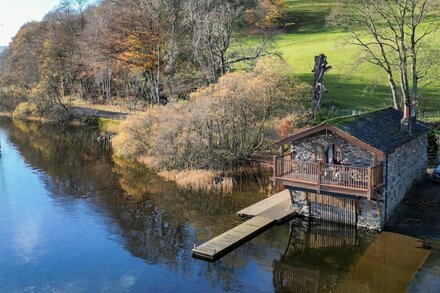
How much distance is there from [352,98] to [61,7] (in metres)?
54.6

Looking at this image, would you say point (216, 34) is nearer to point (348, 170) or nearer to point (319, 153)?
point (319, 153)

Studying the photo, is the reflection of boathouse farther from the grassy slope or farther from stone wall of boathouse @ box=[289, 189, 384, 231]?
the grassy slope

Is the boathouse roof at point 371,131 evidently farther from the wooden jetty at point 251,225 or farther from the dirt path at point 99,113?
the dirt path at point 99,113

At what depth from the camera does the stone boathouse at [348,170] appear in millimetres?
23172

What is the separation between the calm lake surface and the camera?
773 inches

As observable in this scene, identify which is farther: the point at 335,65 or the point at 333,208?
the point at 335,65

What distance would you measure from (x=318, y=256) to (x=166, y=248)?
756 cm

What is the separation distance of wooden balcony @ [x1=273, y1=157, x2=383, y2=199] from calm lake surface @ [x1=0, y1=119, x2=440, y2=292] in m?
2.62

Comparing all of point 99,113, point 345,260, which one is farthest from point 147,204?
point 99,113

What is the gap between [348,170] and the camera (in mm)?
23578

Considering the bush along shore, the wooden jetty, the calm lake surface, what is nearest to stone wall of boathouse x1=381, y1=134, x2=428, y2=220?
the calm lake surface

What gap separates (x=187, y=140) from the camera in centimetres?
3700

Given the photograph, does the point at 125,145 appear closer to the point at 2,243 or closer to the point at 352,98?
the point at 2,243

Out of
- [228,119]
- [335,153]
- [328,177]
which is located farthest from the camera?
[228,119]
